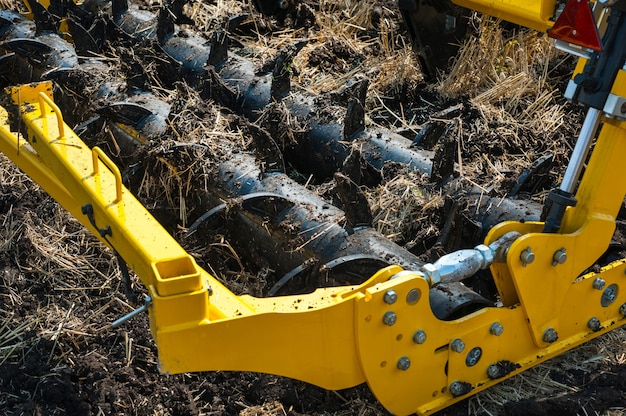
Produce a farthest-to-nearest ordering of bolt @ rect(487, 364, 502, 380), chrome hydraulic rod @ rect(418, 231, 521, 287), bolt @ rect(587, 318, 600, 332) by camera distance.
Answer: bolt @ rect(587, 318, 600, 332)
bolt @ rect(487, 364, 502, 380)
chrome hydraulic rod @ rect(418, 231, 521, 287)

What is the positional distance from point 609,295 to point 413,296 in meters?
1.17

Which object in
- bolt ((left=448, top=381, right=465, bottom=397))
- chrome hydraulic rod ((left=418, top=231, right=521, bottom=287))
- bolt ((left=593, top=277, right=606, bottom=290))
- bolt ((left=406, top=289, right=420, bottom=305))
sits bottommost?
bolt ((left=448, top=381, right=465, bottom=397))

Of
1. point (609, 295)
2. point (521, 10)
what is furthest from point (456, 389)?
point (521, 10)

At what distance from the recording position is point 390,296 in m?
2.70

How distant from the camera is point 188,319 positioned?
2.44 meters

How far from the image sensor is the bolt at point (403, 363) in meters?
2.89

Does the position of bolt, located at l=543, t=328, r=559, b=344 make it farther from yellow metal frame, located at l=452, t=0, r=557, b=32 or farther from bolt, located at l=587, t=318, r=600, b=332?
yellow metal frame, located at l=452, t=0, r=557, b=32

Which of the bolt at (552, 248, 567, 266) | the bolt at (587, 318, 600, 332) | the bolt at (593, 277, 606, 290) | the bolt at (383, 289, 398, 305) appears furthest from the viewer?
the bolt at (587, 318, 600, 332)

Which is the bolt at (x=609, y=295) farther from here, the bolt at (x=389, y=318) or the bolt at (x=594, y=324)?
the bolt at (x=389, y=318)

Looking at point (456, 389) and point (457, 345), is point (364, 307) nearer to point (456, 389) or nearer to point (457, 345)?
point (457, 345)

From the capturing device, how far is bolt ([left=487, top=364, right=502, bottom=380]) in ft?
10.4

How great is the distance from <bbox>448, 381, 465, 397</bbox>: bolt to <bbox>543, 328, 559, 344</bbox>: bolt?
0.44m

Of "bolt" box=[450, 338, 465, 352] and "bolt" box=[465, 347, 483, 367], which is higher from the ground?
"bolt" box=[450, 338, 465, 352]

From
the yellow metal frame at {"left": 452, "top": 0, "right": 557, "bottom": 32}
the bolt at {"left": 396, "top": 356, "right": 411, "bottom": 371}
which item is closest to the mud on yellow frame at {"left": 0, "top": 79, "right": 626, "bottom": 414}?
the bolt at {"left": 396, "top": 356, "right": 411, "bottom": 371}
